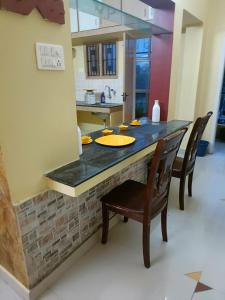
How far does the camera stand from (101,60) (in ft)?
13.0

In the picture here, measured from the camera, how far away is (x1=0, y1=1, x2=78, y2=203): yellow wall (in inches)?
38.7

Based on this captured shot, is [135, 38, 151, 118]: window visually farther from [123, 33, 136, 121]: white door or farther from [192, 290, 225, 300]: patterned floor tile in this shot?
[192, 290, 225, 300]: patterned floor tile

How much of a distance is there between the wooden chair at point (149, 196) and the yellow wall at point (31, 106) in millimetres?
540

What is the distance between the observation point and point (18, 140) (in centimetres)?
108

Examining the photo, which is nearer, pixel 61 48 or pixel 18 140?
pixel 18 140

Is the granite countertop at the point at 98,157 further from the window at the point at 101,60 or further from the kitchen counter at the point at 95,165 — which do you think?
the window at the point at 101,60

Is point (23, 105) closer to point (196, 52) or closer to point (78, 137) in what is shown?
point (78, 137)

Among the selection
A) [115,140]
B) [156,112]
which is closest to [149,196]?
[115,140]

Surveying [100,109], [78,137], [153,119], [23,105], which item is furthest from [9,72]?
[100,109]

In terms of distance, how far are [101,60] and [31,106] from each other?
318 cm

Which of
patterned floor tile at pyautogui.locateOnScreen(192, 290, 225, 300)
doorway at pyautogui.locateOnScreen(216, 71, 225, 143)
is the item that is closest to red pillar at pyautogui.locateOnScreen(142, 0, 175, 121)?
patterned floor tile at pyautogui.locateOnScreen(192, 290, 225, 300)

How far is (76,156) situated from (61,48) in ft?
2.11

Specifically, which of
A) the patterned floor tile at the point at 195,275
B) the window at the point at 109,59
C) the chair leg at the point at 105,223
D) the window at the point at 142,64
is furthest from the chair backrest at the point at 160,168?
the window at the point at 109,59

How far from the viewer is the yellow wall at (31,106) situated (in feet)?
3.23
